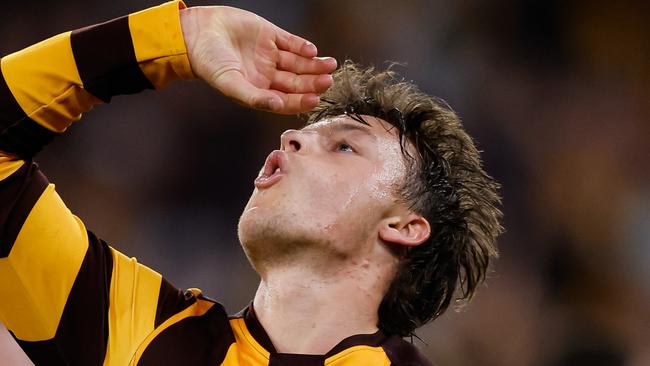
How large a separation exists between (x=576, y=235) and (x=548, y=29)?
1.00m

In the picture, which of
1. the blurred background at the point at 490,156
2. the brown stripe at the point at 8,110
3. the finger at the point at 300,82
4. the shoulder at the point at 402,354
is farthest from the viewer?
the blurred background at the point at 490,156

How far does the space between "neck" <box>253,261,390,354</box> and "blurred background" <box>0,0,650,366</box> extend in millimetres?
1770

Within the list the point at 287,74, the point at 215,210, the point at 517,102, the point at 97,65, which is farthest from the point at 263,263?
the point at 517,102

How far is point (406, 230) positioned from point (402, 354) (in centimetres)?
36

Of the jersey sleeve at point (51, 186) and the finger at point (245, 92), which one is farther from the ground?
the finger at point (245, 92)

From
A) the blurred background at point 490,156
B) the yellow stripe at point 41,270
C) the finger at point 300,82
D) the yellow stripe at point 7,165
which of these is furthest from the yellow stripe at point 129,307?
the blurred background at point 490,156

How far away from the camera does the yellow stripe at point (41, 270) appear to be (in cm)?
→ 206

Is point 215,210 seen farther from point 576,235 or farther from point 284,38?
point 284,38

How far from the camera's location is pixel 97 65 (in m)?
2.06

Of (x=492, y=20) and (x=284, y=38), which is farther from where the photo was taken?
(x=492, y=20)

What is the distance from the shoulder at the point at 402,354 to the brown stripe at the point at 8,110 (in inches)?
38.6

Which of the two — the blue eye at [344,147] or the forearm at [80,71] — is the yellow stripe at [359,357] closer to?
the blue eye at [344,147]

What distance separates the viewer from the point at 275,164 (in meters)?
2.36

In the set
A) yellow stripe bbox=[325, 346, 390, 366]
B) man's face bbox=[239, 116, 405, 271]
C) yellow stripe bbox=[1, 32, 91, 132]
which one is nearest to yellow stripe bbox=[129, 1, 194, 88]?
yellow stripe bbox=[1, 32, 91, 132]
